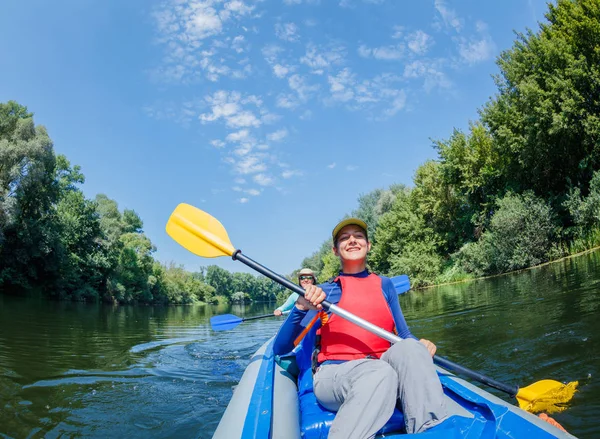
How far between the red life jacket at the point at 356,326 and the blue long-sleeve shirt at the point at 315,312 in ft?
0.15

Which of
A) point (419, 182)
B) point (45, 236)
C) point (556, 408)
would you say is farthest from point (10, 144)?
point (419, 182)

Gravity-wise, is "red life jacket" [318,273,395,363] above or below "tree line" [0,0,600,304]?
below

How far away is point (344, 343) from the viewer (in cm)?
232

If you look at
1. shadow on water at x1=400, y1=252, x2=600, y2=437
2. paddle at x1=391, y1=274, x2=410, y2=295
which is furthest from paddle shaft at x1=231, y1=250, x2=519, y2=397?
paddle at x1=391, y1=274, x2=410, y2=295

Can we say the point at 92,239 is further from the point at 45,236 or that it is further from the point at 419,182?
the point at 419,182

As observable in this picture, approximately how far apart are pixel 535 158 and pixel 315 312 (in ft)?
65.8

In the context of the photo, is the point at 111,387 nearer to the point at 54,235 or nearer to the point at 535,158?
the point at 535,158

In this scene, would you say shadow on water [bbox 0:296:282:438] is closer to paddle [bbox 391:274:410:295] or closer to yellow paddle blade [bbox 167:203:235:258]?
yellow paddle blade [bbox 167:203:235:258]

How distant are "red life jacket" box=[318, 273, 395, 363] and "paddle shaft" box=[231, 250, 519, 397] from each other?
0.26 ft

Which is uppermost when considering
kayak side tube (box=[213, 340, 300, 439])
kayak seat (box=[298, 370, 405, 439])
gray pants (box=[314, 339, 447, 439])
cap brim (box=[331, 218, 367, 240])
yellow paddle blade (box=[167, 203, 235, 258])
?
yellow paddle blade (box=[167, 203, 235, 258])

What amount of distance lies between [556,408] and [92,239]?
111ft

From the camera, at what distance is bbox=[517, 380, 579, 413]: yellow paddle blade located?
262 cm

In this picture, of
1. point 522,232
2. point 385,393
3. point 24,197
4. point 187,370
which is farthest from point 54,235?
point 385,393

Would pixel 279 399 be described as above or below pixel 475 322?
above
